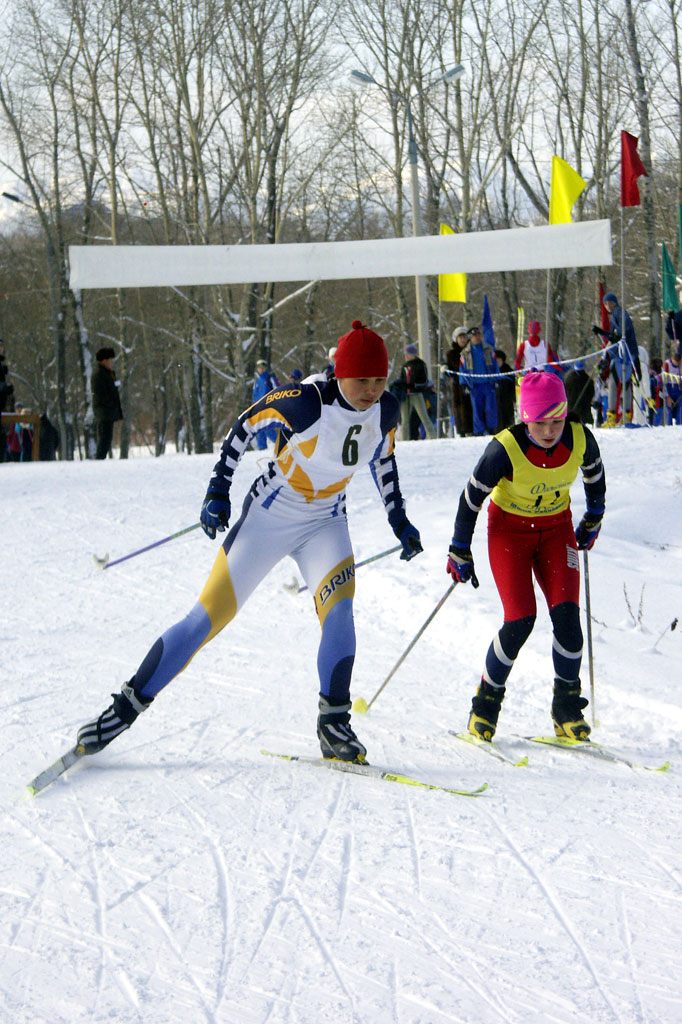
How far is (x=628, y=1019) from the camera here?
7.06 ft

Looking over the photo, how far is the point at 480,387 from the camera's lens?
46.6ft

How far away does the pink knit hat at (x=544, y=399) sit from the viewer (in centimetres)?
404

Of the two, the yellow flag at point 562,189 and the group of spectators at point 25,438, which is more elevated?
the yellow flag at point 562,189

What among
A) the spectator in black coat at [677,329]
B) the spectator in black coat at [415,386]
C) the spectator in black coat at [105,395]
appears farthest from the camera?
the spectator in black coat at [677,329]

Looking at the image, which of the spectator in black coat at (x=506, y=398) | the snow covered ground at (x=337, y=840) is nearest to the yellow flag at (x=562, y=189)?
the spectator in black coat at (x=506, y=398)

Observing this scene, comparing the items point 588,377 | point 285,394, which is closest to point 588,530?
point 285,394

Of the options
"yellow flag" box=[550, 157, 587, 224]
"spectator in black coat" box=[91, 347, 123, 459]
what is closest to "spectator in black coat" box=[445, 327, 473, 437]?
"yellow flag" box=[550, 157, 587, 224]

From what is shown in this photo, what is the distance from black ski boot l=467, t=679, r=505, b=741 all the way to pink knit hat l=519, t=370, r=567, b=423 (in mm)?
1199

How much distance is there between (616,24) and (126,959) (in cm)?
2289

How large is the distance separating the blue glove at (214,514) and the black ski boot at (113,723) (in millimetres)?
699

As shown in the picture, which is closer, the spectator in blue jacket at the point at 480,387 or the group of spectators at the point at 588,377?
the group of spectators at the point at 588,377

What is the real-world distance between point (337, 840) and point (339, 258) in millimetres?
11399

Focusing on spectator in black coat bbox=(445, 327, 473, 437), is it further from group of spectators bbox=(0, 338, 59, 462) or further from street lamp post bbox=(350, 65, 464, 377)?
group of spectators bbox=(0, 338, 59, 462)

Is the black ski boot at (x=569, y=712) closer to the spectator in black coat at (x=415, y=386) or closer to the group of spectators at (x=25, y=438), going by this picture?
the spectator in black coat at (x=415, y=386)
